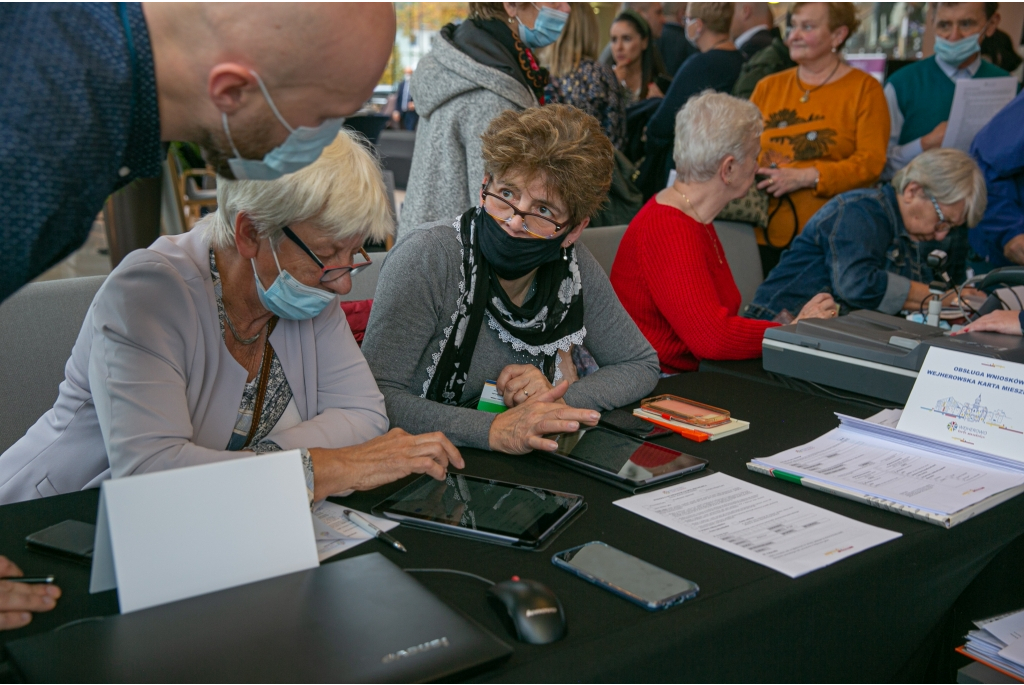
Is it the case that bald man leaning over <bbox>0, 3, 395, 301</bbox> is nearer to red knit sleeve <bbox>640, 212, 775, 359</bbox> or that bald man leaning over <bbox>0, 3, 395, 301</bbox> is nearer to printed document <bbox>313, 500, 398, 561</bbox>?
printed document <bbox>313, 500, 398, 561</bbox>

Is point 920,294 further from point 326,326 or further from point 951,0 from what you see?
point 326,326

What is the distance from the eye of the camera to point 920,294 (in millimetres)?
3031

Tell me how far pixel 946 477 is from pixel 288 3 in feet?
4.56

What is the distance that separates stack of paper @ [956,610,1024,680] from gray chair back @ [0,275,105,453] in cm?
197

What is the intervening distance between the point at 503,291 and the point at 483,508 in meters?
0.74

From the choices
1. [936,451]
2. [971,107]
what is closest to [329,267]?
[936,451]

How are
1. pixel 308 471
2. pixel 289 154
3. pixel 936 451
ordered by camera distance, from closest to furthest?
pixel 289 154, pixel 308 471, pixel 936 451

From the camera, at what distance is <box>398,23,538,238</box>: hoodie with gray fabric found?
99.2 inches

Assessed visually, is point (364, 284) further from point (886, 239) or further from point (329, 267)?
point (886, 239)

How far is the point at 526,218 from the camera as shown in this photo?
1906 millimetres

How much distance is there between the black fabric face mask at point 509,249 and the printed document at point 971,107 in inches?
107

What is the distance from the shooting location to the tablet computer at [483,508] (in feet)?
4.18

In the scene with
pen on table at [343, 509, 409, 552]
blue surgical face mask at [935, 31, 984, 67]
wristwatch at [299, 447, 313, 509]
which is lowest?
pen on table at [343, 509, 409, 552]

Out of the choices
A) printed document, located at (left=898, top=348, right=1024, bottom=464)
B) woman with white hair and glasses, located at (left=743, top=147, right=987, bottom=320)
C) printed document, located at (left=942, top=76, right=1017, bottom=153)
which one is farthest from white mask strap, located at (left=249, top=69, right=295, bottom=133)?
printed document, located at (left=942, top=76, right=1017, bottom=153)
